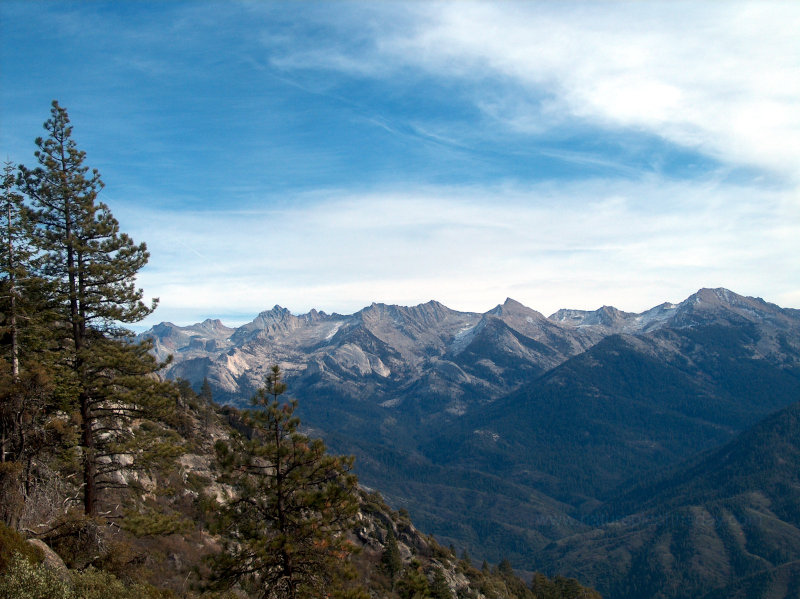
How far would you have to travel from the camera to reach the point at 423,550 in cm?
10012

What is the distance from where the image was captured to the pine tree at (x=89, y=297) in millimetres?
29609

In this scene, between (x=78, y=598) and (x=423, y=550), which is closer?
(x=78, y=598)

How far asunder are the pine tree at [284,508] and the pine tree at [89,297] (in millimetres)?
8106

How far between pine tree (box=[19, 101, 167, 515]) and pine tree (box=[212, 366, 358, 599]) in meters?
8.11

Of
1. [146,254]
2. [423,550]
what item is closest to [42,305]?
[146,254]

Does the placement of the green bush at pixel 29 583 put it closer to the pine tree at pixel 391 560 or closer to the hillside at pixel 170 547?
the hillside at pixel 170 547

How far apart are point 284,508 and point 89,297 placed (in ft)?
54.3

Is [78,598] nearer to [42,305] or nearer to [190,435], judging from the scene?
[42,305]

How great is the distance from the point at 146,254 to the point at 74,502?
14706 mm

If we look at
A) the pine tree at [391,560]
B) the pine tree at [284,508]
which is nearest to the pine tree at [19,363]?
the pine tree at [284,508]

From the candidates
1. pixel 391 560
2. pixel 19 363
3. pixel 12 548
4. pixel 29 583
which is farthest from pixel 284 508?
pixel 391 560

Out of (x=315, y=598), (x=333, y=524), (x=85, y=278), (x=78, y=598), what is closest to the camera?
(x=78, y=598)

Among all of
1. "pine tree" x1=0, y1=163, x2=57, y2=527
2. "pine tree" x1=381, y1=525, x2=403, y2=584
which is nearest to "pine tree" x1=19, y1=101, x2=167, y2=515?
"pine tree" x1=0, y1=163, x2=57, y2=527

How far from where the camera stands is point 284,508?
86.4 feet
